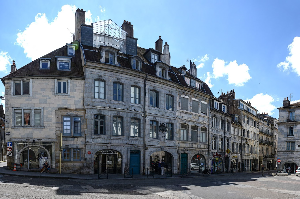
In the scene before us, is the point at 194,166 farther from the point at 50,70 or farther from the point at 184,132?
the point at 50,70

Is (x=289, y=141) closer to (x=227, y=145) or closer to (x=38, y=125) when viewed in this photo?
(x=227, y=145)

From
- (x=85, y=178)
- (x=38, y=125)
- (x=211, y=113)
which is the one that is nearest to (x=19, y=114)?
(x=38, y=125)

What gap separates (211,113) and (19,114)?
2557 cm

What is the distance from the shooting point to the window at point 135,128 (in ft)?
91.3

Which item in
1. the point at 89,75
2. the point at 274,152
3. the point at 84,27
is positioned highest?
the point at 84,27

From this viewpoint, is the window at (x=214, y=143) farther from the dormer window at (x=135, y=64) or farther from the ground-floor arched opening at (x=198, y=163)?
the dormer window at (x=135, y=64)

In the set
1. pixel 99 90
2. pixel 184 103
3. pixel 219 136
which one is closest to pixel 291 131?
pixel 219 136

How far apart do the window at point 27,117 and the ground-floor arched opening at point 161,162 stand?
38.6 ft

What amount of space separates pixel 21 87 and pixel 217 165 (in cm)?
2925

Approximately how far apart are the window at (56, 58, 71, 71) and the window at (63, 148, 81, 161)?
23.2ft

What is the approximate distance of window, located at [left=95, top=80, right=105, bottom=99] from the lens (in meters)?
25.7

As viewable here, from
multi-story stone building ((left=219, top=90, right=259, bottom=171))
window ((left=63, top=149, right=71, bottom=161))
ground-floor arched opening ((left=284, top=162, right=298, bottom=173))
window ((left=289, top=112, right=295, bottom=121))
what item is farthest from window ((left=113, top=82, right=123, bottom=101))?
window ((left=289, top=112, right=295, bottom=121))

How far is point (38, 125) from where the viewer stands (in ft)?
80.6

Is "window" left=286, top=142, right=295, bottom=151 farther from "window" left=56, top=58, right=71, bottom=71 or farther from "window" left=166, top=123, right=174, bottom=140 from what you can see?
"window" left=56, top=58, right=71, bottom=71
